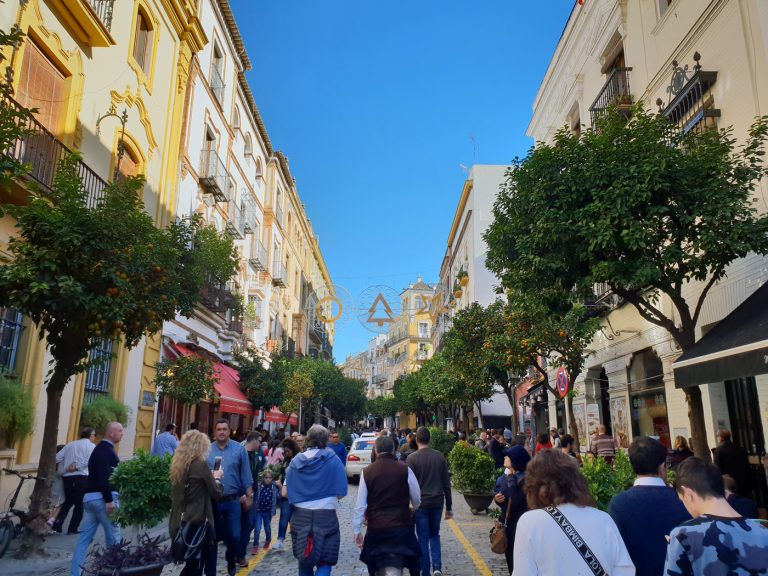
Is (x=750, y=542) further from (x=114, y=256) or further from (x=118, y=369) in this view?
(x=118, y=369)

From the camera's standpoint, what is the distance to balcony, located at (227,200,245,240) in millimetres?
22544

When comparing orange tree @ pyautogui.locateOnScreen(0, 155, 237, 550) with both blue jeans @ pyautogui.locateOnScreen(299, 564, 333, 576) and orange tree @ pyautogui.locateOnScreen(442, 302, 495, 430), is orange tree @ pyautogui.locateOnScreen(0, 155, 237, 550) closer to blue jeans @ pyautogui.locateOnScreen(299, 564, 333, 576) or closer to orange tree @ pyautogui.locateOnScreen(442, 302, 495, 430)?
blue jeans @ pyautogui.locateOnScreen(299, 564, 333, 576)

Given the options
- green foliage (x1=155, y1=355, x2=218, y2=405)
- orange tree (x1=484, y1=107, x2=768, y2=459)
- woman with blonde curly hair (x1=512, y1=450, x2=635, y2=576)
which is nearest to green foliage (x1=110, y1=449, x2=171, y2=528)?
woman with blonde curly hair (x1=512, y1=450, x2=635, y2=576)

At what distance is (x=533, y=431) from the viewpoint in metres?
25.9

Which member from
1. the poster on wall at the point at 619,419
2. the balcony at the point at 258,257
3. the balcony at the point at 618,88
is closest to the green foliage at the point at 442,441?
the poster on wall at the point at 619,419

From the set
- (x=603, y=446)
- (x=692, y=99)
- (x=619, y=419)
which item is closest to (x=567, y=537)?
(x=603, y=446)

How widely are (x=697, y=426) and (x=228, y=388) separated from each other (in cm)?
1606

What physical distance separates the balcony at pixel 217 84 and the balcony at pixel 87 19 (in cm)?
854

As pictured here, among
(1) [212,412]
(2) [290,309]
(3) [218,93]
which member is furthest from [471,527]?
(2) [290,309]

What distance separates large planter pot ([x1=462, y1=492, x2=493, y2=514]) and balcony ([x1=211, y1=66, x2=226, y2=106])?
54.6 feet

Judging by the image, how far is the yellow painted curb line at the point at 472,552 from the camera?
25.2 ft

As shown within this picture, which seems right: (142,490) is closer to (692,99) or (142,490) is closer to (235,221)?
(692,99)

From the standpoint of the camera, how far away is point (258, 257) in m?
28.0

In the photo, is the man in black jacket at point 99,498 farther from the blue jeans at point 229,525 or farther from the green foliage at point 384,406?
the green foliage at point 384,406
